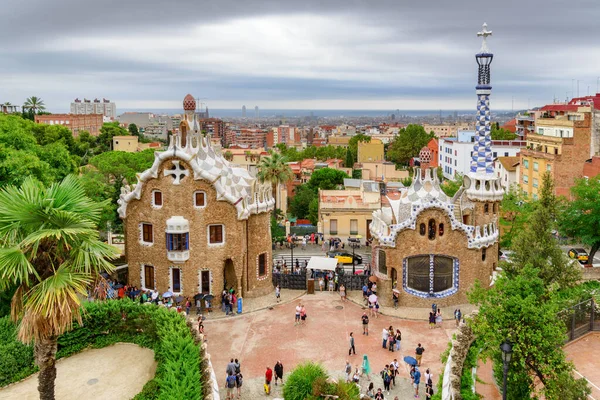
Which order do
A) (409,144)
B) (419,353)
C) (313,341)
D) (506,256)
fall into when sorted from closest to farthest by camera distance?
(419,353) < (313,341) < (506,256) < (409,144)

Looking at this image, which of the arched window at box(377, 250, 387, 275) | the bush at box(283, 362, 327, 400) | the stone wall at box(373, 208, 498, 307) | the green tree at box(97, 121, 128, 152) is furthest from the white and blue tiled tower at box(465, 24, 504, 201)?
the green tree at box(97, 121, 128, 152)

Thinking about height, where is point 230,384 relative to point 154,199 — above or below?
below

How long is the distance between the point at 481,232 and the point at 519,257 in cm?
741

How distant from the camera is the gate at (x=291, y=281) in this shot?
120 ft

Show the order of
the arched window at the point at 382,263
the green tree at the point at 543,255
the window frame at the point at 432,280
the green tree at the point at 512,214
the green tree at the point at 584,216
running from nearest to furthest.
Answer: the green tree at the point at 543,255, the window frame at the point at 432,280, the arched window at the point at 382,263, the green tree at the point at 584,216, the green tree at the point at 512,214

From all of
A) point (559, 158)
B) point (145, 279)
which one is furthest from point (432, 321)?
point (559, 158)

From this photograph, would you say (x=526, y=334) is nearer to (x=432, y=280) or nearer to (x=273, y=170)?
(x=432, y=280)

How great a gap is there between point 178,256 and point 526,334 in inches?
812

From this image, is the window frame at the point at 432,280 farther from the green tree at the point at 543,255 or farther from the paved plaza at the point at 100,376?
the paved plaza at the point at 100,376

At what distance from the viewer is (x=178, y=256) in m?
32.6

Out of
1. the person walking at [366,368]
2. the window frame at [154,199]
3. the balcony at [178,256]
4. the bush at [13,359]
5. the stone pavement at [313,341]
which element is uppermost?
the window frame at [154,199]

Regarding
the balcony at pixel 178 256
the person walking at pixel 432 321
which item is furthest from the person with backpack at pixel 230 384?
the person walking at pixel 432 321

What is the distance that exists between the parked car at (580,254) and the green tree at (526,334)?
93.5 feet

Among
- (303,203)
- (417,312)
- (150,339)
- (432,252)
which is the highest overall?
(432,252)
